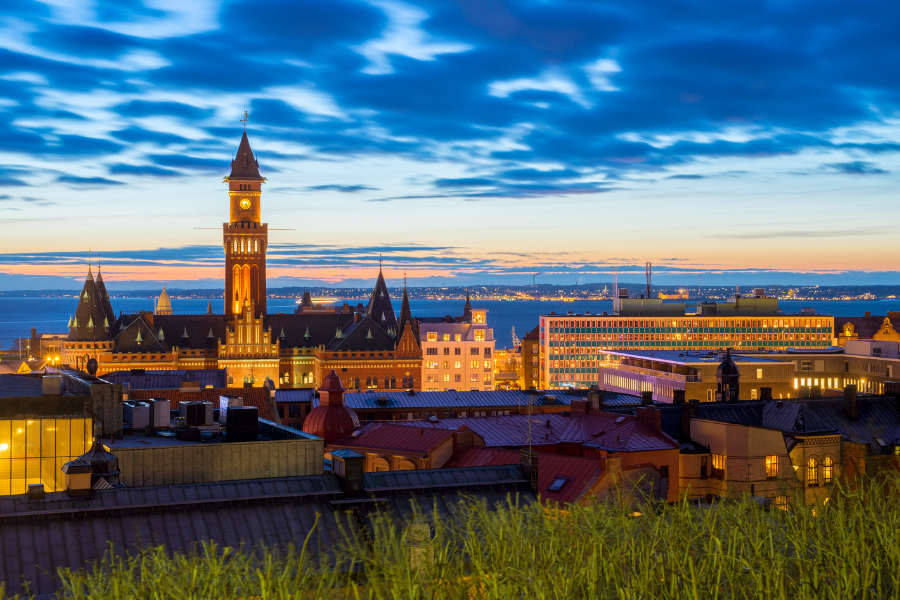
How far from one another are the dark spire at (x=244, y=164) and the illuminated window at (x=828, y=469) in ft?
323

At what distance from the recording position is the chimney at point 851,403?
51.9 m

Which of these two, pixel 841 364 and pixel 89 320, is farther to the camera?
pixel 89 320

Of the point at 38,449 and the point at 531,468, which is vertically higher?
the point at 38,449

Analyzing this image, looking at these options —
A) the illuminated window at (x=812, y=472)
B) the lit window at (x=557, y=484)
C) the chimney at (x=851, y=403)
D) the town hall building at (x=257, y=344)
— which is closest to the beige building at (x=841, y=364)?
the town hall building at (x=257, y=344)

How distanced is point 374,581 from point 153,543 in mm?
12146

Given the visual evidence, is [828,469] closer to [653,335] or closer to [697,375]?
[697,375]

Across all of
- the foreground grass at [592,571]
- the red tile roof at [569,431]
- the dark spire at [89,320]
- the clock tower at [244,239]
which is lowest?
the red tile roof at [569,431]

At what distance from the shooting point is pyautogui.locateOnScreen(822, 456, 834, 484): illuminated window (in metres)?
45.7

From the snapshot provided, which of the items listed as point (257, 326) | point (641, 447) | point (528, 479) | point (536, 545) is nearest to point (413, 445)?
point (641, 447)

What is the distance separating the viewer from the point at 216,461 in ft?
98.8

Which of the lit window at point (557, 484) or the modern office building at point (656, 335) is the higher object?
the modern office building at point (656, 335)

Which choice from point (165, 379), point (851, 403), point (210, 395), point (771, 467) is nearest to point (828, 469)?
point (771, 467)

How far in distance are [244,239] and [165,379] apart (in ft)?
182

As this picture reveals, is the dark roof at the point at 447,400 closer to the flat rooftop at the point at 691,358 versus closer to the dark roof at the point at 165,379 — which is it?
the dark roof at the point at 165,379
